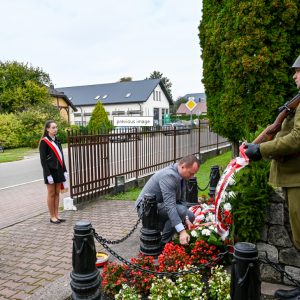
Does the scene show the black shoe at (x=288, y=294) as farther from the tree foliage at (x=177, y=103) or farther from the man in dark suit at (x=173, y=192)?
the tree foliage at (x=177, y=103)

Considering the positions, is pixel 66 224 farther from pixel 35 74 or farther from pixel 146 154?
pixel 35 74

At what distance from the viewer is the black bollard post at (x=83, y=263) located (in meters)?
2.61

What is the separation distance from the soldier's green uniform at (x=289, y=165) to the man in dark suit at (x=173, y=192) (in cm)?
130

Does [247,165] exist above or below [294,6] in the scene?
below

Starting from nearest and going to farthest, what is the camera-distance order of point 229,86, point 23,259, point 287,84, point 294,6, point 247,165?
point 247,165
point 23,259
point 294,6
point 287,84
point 229,86

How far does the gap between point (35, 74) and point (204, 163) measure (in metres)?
25.8

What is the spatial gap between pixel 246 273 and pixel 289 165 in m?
1.12

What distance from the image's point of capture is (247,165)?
12.0 ft

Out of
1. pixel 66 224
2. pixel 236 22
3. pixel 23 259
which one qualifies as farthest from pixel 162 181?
pixel 236 22

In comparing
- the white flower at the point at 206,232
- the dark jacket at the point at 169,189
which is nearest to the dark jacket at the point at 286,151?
the white flower at the point at 206,232

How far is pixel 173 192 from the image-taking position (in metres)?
3.85

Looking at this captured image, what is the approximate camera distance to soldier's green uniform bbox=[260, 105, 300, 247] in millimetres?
2502

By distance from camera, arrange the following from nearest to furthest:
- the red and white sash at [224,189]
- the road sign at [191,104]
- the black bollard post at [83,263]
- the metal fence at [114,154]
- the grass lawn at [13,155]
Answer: the black bollard post at [83,263], the red and white sash at [224,189], the metal fence at [114,154], the grass lawn at [13,155], the road sign at [191,104]

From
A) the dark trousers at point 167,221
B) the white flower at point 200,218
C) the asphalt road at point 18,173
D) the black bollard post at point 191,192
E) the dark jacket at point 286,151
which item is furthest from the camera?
the asphalt road at point 18,173
